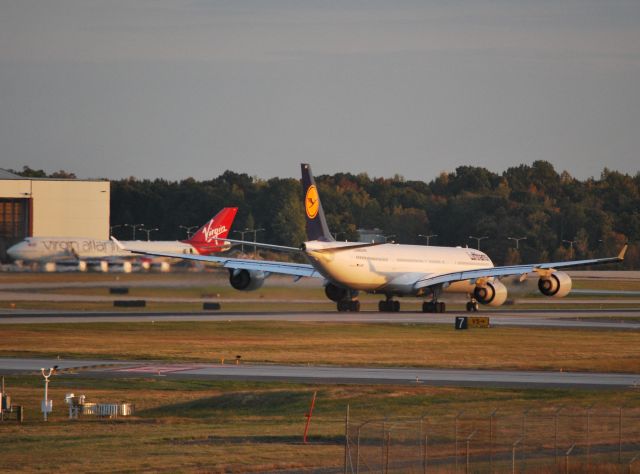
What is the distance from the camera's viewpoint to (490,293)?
87.0m

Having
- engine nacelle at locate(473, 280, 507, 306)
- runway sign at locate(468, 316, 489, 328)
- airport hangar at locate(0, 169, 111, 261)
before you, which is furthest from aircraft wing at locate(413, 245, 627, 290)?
airport hangar at locate(0, 169, 111, 261)

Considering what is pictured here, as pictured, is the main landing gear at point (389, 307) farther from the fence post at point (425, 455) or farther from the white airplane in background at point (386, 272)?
the fence post at point (425, 455)

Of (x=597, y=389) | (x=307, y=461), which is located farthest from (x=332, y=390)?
(x=307, y=461)

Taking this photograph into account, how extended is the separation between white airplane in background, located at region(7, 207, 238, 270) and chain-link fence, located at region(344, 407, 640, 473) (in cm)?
7582

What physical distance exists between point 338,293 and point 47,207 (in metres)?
90.2

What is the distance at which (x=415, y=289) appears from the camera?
87.5 metres

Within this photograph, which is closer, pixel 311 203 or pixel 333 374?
pixel 333 374

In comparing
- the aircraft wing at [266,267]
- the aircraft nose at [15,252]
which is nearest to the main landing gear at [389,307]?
the aircraft wing at [266,267]

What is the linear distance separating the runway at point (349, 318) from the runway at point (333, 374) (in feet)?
68.4

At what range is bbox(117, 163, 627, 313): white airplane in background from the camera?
82.9m

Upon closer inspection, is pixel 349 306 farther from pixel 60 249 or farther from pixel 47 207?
pixel 47 207

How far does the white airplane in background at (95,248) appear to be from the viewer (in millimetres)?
114312

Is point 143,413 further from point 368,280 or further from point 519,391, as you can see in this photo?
point 368,280

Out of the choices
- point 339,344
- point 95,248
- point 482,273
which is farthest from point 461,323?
point 95,248
